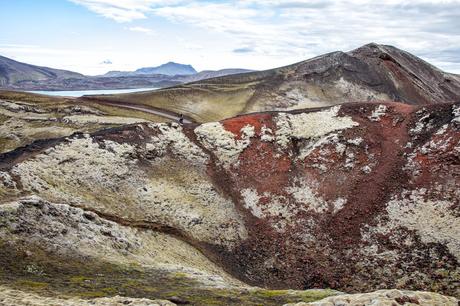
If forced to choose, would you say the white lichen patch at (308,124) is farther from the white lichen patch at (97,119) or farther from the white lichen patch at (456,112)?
the white lichen patch at (97,119)

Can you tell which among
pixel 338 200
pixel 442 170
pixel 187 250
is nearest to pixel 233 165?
pixel 338 200

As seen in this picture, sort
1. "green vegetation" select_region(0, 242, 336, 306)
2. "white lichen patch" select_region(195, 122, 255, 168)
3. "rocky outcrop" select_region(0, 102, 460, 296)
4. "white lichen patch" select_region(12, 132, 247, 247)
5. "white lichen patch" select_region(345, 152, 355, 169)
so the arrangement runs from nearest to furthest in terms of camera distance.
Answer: "green vegetation" select_region(0, 242, 336, 306)
"rocky outcrop" select_region(0, 102, 460, 296)
"white lichen patch" select_region(12, 132, 247, 247)
"white lichen patch" select_region(345, 152, 355, 169)
"white lichen patch" select_region(195, 122, 255, 168)

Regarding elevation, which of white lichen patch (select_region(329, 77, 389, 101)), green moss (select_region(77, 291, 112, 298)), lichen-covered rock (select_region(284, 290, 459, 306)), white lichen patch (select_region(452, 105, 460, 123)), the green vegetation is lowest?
the green vegetation

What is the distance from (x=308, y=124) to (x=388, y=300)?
38121 mm

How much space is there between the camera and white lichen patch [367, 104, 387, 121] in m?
56.8

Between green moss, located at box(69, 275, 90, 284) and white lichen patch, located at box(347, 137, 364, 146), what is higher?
white lichen patch, located at box(347, 137, 364, 146)

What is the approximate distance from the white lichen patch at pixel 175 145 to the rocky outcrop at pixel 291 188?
0.15 m

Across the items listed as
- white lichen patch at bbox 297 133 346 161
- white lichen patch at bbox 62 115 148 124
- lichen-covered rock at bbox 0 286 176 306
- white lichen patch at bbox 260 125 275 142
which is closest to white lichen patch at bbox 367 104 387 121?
white lichen patch at bbox 297 133 346 161

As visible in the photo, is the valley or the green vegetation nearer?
the green vegetation

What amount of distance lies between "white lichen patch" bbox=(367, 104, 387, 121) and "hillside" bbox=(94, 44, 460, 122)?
5330cm

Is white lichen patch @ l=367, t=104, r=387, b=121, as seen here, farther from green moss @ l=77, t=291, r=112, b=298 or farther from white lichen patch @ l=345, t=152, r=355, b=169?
green moss @ l=77, t=291, r=112, b=298

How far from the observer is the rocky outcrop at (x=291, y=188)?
4047cm

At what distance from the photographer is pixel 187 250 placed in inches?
1555

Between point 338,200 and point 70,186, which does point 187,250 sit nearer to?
point 70,186
